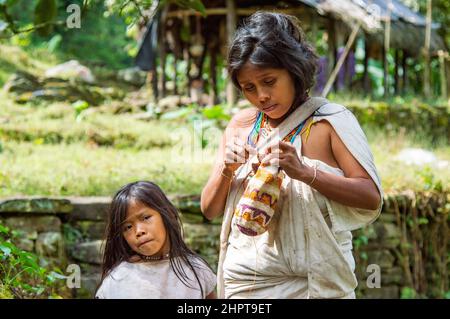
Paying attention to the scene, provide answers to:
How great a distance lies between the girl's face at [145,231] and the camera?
8.90 feet

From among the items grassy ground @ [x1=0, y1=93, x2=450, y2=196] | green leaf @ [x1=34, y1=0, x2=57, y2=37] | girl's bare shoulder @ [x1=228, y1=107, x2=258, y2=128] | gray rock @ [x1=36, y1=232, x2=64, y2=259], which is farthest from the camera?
grassy ground @ [x1=0, y1=93, x2=450, y2=196]

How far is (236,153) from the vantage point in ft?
7.81

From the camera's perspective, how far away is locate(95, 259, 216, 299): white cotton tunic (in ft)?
8.84

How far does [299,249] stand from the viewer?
2389mm

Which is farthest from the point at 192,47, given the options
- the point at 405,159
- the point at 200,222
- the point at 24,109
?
the point at 200,222

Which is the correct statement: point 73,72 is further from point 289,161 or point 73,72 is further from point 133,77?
point 289,161

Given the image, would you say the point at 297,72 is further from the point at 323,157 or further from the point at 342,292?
the point at 342,292

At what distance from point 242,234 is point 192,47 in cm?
1167

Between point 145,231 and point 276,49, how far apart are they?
833mm

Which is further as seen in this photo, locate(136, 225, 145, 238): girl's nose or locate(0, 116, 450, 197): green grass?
locate(0, 116, 450, 197): green grass

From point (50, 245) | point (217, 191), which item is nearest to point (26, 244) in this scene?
point (50, 245)

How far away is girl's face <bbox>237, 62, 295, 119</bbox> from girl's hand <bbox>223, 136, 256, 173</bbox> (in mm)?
128

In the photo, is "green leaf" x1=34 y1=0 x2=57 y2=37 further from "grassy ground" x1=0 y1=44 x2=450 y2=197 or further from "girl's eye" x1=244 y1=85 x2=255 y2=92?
"grassy ground" x1=0 y1=44 x2=450 y2=197

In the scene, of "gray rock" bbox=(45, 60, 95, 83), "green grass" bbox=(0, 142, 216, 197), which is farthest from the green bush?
"gray rock" bbox=(45, 60, 95, 83)
